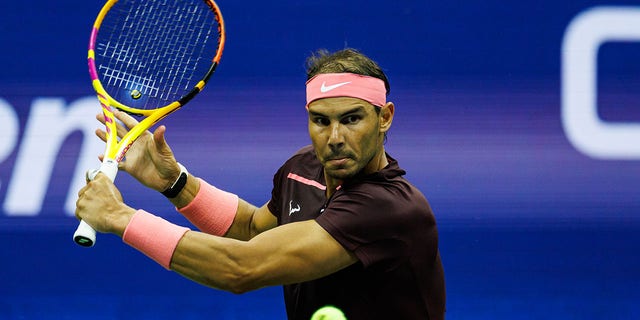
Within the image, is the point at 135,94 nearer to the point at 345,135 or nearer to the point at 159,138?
the point at 159,138

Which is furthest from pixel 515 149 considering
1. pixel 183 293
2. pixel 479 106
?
pixel 183 293

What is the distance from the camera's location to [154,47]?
512 cm

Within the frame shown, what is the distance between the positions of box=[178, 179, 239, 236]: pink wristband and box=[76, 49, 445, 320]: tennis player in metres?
0.47

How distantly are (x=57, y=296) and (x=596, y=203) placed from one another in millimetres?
2829

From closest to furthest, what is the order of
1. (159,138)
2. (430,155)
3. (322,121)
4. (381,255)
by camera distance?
(381,255) → (322,121) → (159,138) → (430,155)

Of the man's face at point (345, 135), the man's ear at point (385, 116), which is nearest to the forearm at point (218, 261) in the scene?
the man's face at point (345, 135)

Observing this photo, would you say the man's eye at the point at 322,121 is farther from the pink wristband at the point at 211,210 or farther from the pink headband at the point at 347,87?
the pink wristband at the point at 211,210

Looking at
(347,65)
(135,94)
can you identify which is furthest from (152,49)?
(347,65)

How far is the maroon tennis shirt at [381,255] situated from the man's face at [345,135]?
0.09m

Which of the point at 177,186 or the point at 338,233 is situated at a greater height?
the point at 338,233

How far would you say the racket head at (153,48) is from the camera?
193 inches

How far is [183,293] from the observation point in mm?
5723

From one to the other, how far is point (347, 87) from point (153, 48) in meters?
1.55

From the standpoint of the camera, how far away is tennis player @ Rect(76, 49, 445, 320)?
3666 mm
